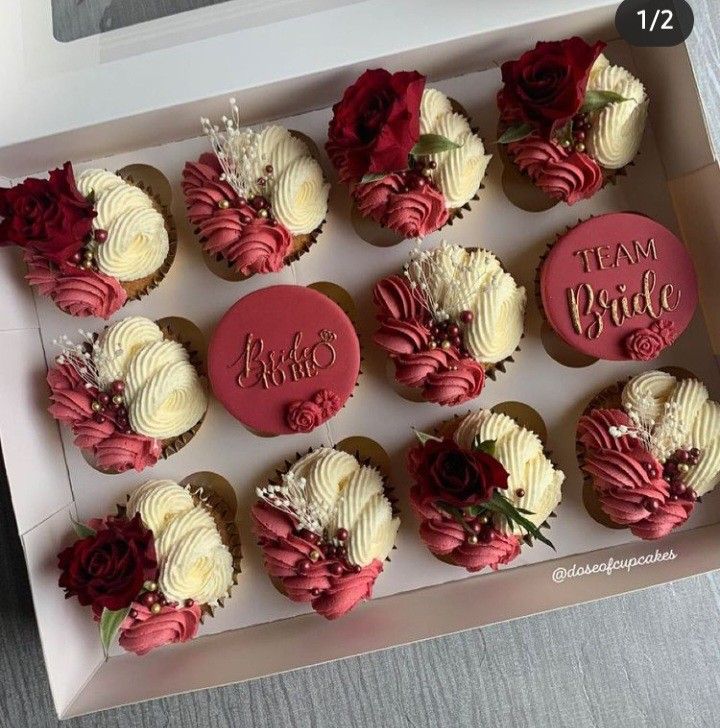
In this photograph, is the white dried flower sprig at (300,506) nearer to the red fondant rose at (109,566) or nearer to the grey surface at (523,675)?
the red fondant rose at (109,566)

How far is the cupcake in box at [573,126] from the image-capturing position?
1.70m

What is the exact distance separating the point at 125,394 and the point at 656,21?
1.69 m

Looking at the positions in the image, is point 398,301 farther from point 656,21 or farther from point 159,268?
point 656,21

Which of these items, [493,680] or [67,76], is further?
[493,680]

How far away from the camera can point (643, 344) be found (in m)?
1.75

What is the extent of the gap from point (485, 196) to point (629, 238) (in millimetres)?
413

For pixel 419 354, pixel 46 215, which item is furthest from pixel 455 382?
pixel 46 215

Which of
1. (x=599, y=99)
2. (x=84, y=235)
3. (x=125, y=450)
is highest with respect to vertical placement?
(x=599, y=99)

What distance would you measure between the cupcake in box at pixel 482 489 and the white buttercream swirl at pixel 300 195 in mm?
657

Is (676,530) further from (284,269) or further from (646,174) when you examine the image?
(284,269)

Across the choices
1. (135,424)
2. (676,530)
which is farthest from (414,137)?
(676,530)

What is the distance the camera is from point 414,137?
5.61ft

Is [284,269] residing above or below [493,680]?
above

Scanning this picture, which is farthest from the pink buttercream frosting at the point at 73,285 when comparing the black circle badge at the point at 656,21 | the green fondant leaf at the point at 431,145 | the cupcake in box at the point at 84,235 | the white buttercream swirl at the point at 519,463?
the black circle badge at the point at 656,21
